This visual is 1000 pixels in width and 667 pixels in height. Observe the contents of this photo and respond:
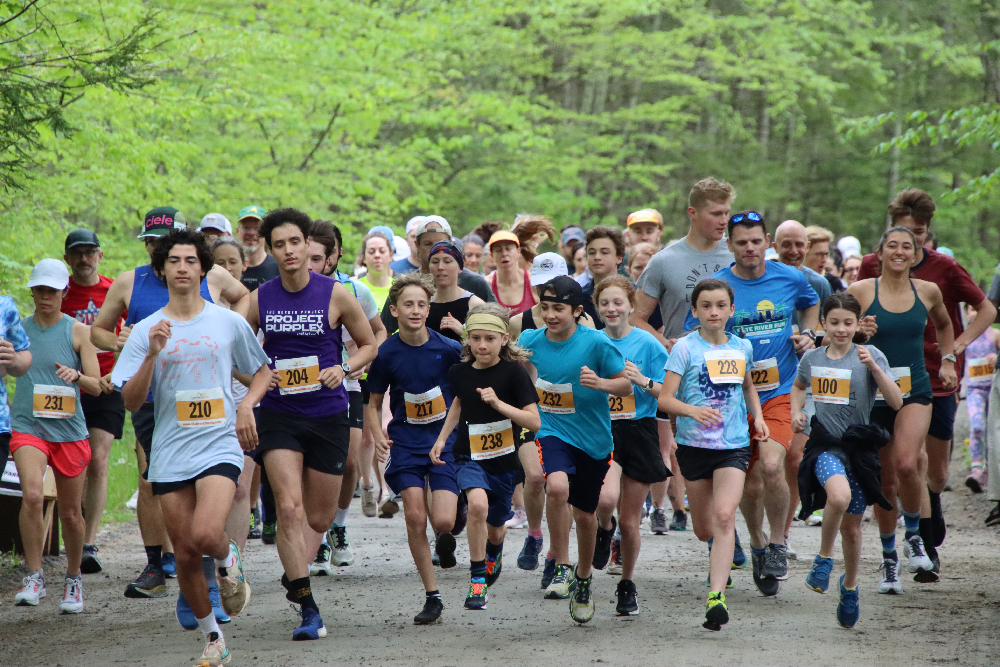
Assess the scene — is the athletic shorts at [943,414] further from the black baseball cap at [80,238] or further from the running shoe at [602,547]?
the black baseball cap at [80,238]

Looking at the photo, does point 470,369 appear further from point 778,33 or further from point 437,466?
point 778,33

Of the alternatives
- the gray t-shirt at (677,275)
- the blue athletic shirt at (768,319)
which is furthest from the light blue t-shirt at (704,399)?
the gray t-shirt at (677,275)

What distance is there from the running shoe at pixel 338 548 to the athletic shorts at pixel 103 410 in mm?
1673

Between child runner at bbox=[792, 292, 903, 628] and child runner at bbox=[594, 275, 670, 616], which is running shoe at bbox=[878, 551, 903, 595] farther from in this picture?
child runner at bbox=[594, 275, 670, 616]

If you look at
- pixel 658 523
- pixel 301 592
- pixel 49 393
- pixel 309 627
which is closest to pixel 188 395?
pixel 301 592

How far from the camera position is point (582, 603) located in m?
6.67

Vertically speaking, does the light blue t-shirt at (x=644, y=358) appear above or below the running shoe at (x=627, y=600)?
above

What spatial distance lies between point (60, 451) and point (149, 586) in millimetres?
1053

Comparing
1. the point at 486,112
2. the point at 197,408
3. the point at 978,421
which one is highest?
the point at 486,112

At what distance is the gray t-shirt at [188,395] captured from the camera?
19.1 ft

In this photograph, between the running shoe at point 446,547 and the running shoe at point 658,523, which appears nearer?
the running shoe at point 446,547

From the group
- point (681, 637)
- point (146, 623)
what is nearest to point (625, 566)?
point (681, 637)

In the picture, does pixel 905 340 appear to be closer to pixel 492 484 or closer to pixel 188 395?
pixel 492 484

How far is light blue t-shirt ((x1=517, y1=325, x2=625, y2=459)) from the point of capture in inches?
277
